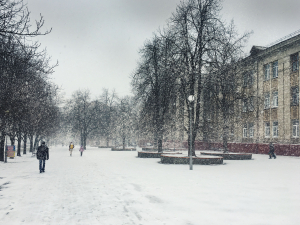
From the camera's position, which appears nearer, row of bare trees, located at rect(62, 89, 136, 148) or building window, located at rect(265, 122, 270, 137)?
building window, located at rect(265, 122, 270, 137)

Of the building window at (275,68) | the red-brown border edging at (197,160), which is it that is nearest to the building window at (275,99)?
the building window at (275,68)

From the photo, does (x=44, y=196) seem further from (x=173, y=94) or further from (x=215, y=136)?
(x=215, y=136)


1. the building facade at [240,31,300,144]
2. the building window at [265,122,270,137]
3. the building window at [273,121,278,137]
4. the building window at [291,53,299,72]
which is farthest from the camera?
the building window at [265,122,270,137]

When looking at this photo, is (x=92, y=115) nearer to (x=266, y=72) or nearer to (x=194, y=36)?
(x=266, y=72)

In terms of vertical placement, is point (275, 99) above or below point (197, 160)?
above

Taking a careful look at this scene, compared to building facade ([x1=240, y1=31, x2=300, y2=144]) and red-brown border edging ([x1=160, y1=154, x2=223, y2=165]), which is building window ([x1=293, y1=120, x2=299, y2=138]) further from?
red-brown border edging ([x1=160, y1=154, x2=223, y2=165])

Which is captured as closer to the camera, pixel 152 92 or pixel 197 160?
pixel 197 160

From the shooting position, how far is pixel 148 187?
1075 cm

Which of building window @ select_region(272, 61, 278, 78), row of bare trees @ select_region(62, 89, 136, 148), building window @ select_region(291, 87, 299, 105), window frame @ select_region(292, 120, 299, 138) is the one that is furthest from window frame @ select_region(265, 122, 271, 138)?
row of bare trees @ select_region(62, 89, 136, 148)

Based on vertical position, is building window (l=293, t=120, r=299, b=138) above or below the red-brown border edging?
above

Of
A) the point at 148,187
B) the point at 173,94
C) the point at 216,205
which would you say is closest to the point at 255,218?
the point at 216,205

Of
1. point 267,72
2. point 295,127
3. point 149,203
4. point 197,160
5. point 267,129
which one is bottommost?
point 197,160

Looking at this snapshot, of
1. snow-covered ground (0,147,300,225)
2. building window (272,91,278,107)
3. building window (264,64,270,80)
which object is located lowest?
snow-covered ground (0,147,300,225)

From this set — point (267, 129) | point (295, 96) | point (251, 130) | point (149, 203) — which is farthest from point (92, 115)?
point (149, 203)
